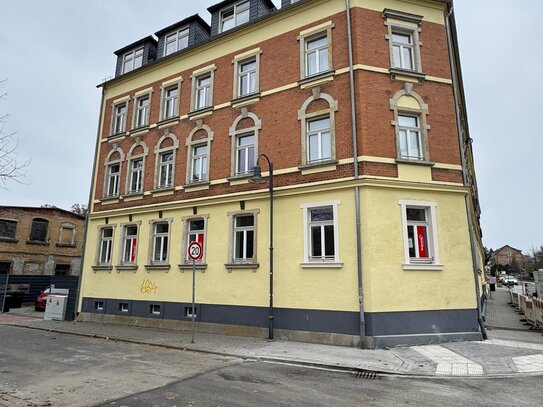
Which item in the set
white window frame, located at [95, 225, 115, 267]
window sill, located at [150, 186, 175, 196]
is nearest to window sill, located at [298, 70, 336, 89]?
window sill, located at [150, 186, 175, 196]

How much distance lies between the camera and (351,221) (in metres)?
11.5

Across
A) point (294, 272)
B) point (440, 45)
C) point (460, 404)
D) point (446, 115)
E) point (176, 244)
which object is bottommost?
point (460, 404)

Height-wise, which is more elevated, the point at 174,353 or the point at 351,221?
the point at 351,221

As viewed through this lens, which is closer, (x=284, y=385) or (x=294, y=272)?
(x=284, y=385)

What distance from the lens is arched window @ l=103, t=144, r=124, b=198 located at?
18831mm

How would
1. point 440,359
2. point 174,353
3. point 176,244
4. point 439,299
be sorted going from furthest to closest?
point 176,244 → point 439,299 → point 174,353 → point 440,359

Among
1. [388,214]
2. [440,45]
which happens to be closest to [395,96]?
[440,45]

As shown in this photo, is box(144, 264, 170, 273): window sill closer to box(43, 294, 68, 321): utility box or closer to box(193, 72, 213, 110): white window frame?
box(43, 294, 68, 321): utility box

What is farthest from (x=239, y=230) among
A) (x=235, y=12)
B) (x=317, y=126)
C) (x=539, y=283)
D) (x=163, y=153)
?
(x=539, y=283)

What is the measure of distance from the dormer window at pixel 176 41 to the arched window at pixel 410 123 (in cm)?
1099

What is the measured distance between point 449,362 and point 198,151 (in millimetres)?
12123

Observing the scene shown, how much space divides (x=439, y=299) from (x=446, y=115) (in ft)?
20.7

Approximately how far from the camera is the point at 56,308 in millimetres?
18156

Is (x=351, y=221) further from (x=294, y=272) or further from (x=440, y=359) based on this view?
(x=440, y=359)
